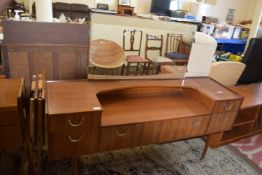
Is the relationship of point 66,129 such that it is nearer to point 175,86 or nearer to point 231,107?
point 175,86

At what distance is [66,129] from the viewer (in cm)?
131

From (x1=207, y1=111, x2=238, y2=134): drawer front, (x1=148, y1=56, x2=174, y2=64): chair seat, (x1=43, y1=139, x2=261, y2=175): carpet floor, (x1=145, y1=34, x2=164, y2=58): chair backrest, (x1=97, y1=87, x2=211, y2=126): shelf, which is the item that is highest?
(x1=145, y1=34, x2=164, y2=58): chair backrest

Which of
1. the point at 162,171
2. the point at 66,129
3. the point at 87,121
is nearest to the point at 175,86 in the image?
the point at 162,171

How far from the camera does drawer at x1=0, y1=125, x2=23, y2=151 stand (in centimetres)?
135

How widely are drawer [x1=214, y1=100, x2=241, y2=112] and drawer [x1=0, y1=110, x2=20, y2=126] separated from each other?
144cm

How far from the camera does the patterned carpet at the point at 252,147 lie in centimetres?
217

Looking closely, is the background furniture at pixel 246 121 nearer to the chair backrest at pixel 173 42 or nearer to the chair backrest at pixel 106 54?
the chair backrest at pixel 173 42

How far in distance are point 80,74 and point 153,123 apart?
A: 29.4 inches

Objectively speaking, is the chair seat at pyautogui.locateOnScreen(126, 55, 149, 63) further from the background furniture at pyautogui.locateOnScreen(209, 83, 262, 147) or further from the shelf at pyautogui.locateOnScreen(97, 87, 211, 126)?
the background furniture at pyautogui.locateOnScreen(209, 83, 262, 147)

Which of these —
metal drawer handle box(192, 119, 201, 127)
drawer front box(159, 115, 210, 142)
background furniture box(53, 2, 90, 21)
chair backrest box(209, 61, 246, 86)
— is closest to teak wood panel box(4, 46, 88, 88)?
drawer front box(159, 115, 210, 142)

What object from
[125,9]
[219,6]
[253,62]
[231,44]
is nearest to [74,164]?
[253,62]

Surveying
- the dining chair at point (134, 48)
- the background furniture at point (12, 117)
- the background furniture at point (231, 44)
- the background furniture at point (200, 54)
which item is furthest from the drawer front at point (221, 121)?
the background furniture at point (231, 44)

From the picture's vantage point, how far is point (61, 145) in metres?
1.35

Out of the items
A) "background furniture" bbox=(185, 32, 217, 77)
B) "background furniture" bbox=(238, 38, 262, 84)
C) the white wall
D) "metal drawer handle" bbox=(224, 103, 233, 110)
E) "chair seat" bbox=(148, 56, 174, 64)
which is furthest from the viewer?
the white wall
